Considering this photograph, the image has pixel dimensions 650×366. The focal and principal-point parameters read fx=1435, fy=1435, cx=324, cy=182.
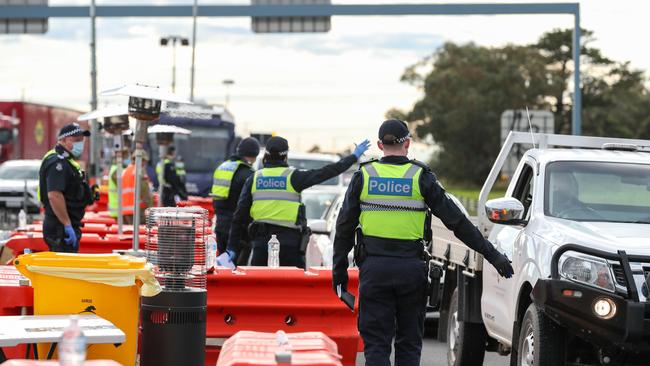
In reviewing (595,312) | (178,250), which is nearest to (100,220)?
(178,250)

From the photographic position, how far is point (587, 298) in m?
8.80

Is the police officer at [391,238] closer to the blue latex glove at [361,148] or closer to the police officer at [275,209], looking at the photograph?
the blue latex glove at [361,148]

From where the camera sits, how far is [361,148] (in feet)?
41.0

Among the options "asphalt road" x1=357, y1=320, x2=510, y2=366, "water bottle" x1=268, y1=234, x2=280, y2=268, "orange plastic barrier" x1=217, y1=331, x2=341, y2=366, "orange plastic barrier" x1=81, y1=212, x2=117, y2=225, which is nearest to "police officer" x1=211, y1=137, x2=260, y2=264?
"asphalt road" x1=357, y1=320, x2=510, y2=366

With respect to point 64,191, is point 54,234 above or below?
below

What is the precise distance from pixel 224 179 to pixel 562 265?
7.73m

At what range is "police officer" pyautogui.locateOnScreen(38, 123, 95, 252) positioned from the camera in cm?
1369

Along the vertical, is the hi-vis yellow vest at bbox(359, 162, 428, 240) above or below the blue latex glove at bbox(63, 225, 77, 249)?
above

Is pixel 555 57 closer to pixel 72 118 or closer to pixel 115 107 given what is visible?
pixel 72 118

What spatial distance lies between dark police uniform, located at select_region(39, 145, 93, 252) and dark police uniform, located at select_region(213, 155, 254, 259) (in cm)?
236

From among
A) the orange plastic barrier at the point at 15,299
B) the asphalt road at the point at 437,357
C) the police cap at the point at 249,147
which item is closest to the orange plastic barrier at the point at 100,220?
the police cap at the point at 249,147

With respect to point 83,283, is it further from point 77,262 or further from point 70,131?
point 70,131

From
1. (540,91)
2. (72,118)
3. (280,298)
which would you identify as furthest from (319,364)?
(540,91)

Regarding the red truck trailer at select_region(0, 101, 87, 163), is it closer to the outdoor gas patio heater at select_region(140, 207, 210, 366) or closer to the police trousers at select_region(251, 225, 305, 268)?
the police trousers at select_region(251, 225, 305, 268)
